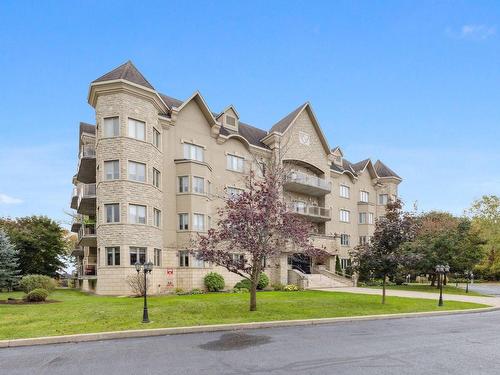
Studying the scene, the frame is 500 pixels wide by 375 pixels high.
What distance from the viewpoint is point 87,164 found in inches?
1238

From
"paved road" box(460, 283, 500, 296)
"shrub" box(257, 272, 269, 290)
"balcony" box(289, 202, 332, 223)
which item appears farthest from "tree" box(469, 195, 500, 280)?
"shrub" box(257, 272, 269, 290)

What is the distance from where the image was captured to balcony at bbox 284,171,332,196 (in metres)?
39.6

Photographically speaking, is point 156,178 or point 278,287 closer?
point 156,178

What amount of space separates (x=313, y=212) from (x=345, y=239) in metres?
7.53

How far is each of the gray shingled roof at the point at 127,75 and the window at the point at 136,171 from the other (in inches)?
221

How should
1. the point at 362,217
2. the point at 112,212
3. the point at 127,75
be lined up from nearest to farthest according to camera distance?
the point at 112,212, the point at 127,75, the point at 362,217

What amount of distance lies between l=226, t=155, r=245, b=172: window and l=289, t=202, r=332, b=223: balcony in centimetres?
699

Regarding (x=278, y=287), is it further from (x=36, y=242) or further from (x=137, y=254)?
(x=36, y=242)

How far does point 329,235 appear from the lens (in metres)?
43.7

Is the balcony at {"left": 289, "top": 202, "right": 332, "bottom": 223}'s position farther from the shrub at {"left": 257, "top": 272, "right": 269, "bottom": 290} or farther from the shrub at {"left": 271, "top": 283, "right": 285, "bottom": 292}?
the shrub at {"left": 257, "top": 272, "right": 269, "bottom": 290}

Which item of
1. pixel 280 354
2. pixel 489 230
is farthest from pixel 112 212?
pixel 489 230

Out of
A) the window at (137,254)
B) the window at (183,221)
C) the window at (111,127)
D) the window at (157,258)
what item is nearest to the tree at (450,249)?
the window at (183,221)

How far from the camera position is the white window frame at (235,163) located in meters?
36.1

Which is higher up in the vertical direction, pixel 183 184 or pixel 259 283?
pixel 183 184
